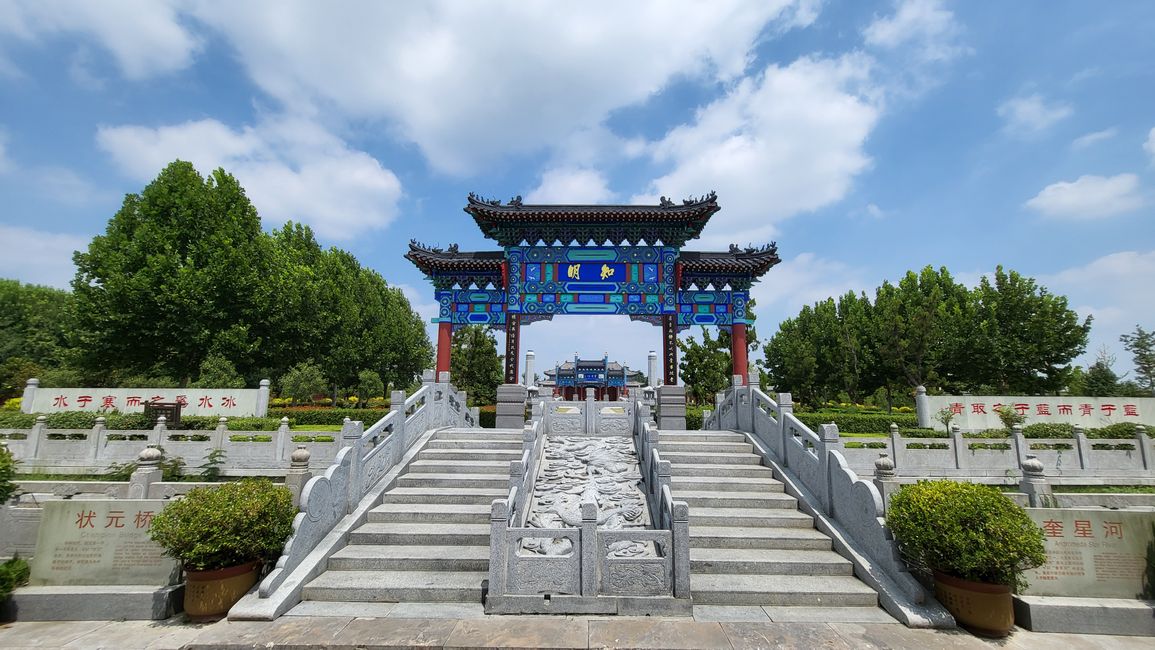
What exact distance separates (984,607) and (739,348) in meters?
10.3

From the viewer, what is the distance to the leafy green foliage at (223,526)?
495 centimetres

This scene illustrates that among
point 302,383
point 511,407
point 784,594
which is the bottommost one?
point 784,594

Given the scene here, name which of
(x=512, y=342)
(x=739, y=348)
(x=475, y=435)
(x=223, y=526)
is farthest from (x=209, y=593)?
(x=739, y=348)

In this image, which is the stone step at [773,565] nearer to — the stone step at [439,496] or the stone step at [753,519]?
the stone step at [753,519]

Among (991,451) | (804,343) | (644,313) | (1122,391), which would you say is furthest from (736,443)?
(1122,391)

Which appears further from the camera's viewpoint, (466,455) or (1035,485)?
(466,455)

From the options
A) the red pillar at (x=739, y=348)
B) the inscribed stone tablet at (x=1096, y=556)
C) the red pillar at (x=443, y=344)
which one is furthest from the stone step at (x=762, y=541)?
the red pillar at (x=443, y=344)

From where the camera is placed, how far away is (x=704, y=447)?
9.17 meters

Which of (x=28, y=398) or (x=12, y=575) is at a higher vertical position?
(x=28, y=398)

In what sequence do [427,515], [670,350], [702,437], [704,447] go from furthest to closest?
1. [670,350]
2. [702,437]
3. [704,447]
4. [427,515]

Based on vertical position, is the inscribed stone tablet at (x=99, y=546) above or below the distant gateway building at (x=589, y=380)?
below

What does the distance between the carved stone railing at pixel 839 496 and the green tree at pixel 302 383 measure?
22985mm

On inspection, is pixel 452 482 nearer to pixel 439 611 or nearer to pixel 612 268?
pixel 439 611

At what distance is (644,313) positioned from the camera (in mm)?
14500
